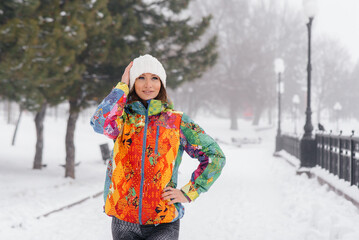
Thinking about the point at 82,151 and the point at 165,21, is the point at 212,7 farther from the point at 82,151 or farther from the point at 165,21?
the point at 165,21

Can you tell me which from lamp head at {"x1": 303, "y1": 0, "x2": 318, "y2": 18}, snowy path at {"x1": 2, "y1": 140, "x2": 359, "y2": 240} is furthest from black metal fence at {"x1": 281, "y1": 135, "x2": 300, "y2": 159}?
lamp head at {"x1": 303, "y1": 0, "x2": 318, "y2": 18}

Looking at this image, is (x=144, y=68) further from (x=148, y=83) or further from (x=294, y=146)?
(x=294, y=146)

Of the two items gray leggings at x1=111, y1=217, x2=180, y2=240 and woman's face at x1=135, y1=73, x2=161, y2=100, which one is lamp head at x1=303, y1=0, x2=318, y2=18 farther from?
gray leggings at x1=111, y1=217, x2=180, y2=240

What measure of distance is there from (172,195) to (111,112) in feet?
1.92

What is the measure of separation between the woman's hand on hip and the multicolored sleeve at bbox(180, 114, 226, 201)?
0.11 ft

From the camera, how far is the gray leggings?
7.28 ft

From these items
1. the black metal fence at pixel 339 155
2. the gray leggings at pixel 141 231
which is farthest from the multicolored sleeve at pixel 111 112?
the black metal fence at pixel 339 155

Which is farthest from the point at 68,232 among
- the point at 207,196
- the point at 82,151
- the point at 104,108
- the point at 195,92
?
the point at 195,92

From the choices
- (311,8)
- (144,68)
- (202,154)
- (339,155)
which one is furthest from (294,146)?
(144,68)

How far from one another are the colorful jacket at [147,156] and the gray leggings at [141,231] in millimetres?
37

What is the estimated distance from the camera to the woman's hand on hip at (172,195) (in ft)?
7.29

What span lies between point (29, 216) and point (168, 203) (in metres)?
5.42

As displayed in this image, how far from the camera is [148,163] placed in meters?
2.23

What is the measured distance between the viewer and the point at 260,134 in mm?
41031
